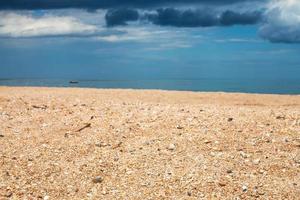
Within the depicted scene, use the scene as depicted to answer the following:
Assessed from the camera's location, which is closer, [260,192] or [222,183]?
[260,192]

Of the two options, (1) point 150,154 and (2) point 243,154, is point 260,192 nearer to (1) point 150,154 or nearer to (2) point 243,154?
(2) point 243,154

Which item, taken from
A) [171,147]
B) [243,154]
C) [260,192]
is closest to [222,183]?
[260,192]

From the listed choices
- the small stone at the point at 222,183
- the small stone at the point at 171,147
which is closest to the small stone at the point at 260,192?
the small stone at the point at 222,183

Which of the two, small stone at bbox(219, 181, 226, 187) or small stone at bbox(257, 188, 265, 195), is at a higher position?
small stone at bbox(219, 181, 226, 187)

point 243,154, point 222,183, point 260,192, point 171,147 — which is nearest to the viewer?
point 260,192

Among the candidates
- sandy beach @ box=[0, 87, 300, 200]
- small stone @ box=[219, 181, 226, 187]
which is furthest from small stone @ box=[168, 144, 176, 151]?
small stone @ box=[219, 181, 226, 187]

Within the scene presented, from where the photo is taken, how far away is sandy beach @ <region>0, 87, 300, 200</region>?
9.58 m

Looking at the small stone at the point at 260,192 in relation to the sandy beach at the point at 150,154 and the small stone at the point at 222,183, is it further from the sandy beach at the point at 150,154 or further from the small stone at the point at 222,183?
the small stone at the point at 222,183

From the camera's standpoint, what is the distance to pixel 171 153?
1100cm

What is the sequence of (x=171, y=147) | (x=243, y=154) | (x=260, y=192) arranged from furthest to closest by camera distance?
(x=171, y=147)
(x=243, y=154)
(x=260, y=192)

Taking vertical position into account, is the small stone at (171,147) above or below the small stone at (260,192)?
above

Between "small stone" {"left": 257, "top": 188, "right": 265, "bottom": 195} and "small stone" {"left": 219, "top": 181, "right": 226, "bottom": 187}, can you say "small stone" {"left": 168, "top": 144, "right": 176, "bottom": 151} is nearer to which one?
"small stone" {"left": 219, "top": 181, "right": 226, "bottom": 187}

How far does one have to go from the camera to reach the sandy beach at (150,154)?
9578 millimetres

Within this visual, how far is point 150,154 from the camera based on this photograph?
1097cm
